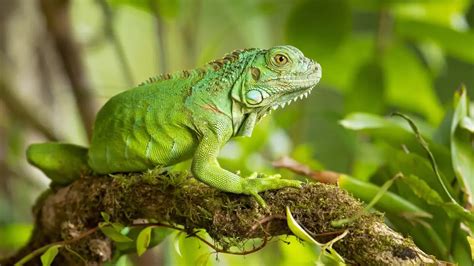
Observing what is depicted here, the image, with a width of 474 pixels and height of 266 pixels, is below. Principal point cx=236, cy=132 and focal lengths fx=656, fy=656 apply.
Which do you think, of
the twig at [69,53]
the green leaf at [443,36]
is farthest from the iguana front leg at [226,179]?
the green leaf at [443,36]

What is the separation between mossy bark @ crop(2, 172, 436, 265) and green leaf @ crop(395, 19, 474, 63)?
1362mm

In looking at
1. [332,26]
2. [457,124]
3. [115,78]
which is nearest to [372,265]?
[457,124]

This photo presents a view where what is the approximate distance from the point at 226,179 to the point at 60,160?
525 millimetres

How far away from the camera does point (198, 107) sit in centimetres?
141

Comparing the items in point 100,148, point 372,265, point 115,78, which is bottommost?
point 115,78

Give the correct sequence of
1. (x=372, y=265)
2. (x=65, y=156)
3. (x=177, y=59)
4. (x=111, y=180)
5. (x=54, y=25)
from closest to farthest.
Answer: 1. (x=372, y=265)
2. (x=111, y=180)
3. (x=65, y=156)
4. (x=54, y=25)
5. (x=177, y=59)

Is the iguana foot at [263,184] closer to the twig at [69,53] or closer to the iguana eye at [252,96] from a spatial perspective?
the iguana eye at [252,96]

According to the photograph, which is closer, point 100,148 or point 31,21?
point 100,148

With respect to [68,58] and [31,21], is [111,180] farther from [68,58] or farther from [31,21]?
[31,21]

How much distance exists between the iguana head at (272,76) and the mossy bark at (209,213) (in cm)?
25

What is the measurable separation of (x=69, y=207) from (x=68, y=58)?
103cm

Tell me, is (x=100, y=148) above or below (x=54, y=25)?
below

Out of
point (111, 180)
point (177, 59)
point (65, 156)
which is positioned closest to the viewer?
point (111, 180)

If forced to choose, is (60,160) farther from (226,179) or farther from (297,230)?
(297,230)
